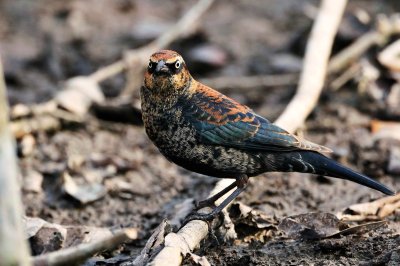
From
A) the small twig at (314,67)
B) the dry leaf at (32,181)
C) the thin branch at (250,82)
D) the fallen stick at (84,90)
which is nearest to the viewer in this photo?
the dry leaf at (32,181)

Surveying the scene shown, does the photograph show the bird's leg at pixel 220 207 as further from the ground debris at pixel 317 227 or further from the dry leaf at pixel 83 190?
the dry leaf at pixel 83 190

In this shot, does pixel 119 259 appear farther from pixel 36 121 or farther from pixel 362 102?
pixel 362 102

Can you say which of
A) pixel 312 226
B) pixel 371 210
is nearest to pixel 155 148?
pixel 371 210

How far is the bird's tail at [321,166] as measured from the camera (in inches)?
188

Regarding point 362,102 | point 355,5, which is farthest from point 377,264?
point 355,5

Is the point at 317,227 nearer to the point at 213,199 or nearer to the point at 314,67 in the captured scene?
the point at 213,199

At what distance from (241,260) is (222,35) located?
238 inches

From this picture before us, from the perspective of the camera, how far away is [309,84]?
7.40m

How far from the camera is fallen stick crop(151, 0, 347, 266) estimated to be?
165 inches

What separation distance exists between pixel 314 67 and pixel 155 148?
80.2 inches

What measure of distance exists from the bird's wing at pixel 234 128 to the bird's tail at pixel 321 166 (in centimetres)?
6

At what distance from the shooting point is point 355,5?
1025cm

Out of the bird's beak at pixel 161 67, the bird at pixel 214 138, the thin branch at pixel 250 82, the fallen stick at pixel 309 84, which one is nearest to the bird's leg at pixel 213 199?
the bird at pixel 214 138

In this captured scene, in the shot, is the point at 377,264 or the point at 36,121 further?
the point at 36,121
